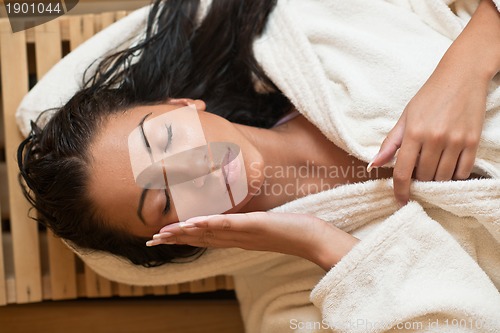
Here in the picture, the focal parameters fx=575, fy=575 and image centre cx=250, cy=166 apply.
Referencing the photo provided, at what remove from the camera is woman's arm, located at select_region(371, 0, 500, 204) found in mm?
887

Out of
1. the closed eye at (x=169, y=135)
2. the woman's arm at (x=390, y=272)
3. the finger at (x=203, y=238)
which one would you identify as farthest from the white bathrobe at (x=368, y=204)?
the closed eye at (x=169, y=135)

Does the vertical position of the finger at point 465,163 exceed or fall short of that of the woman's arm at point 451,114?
it falls short

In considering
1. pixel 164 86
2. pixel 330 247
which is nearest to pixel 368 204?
pixel 330 247

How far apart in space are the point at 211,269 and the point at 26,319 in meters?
0.46

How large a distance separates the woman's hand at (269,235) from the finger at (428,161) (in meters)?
0.15

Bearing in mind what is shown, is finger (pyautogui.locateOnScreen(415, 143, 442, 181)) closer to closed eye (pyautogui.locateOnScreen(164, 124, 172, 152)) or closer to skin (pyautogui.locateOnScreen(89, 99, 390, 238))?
Answer: skin (pyautogui.locateOnScreen(89, 99, 390, 238))

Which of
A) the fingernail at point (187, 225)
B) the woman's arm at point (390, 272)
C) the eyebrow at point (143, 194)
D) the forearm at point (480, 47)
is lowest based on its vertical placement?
the woman's arm at point (390, 272)

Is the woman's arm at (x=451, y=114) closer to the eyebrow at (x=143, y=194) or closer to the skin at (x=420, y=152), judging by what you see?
the skin at (x=420, y=152)

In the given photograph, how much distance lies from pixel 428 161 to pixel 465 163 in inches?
2.3

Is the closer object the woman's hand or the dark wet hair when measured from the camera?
the woman's hand

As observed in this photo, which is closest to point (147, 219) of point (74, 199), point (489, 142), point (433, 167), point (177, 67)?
point (74, 199)

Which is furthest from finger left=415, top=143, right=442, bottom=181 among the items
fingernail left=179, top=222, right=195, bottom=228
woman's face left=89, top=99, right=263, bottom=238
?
fingernail left=179, top=222, right=195, bottom=228

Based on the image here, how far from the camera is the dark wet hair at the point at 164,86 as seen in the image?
0.98m

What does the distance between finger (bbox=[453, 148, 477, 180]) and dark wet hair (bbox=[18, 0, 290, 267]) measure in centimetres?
36
